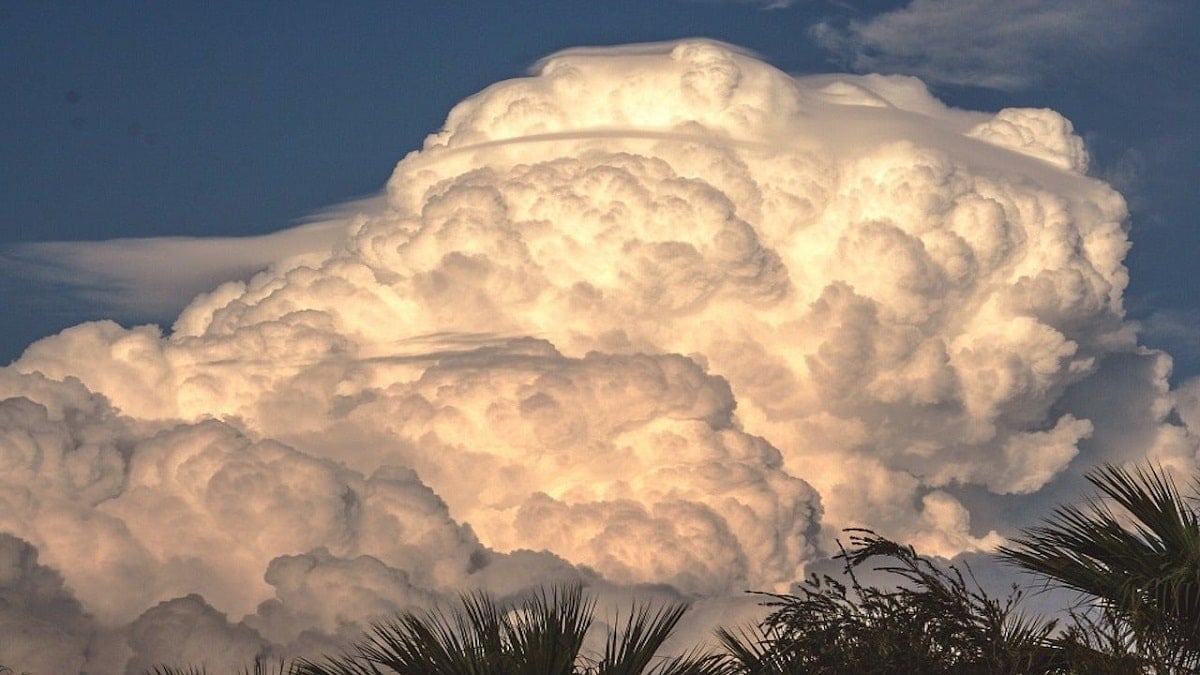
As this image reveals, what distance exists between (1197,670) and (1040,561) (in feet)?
7.40

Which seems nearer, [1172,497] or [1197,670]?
[1197,670]

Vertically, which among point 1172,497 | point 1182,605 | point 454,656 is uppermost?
point 1172,497

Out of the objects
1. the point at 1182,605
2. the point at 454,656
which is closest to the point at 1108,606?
the point at 1182,605

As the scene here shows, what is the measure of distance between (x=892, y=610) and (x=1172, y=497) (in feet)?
11.3

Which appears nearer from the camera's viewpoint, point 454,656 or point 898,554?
point 454,656

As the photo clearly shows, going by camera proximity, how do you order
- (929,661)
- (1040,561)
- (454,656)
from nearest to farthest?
(454,656) < (929,661) < (1040,561)

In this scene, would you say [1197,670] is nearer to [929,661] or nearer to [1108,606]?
[1108,606]

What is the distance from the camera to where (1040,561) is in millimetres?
20109

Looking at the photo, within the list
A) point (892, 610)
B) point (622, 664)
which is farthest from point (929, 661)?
point (622, 664)

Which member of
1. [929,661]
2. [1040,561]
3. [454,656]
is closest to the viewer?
[454,656]

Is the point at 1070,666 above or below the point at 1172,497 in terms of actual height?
below

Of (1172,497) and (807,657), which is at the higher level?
(1172,497)

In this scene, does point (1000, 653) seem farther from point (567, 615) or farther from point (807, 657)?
point (567, 615)

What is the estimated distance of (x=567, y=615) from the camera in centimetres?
1809
